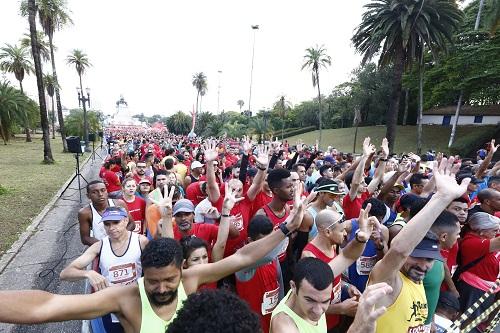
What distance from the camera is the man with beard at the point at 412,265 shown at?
222 cm

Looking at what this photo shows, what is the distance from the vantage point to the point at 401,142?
36719 millimetres

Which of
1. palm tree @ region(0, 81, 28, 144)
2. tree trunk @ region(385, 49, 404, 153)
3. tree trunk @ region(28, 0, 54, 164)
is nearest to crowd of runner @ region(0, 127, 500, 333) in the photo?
tree trunk @ region(385, 49, 404, 153)

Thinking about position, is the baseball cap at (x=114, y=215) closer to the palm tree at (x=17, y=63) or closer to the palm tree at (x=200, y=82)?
the palm tree at (x=17, y=63)

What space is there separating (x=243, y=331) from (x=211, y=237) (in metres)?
2.64

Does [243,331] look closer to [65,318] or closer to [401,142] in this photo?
[65,318]

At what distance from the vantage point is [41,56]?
31641mm

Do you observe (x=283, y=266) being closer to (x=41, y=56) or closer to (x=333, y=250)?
(x=333, y=250)

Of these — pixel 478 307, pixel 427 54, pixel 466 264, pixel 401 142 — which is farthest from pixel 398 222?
pixel 401 142

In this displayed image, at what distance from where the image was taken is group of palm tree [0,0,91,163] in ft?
60.0

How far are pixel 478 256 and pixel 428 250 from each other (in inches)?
68.7

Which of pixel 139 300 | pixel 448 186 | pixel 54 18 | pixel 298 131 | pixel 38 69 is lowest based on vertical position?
pixel 298 131

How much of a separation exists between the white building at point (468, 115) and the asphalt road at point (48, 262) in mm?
41895

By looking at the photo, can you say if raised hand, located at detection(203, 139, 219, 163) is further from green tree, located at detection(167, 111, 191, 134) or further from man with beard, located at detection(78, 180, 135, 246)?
green tree, located at detection(167, 111, 191, 134)

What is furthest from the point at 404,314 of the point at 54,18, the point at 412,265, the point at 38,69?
the point at 54,18
